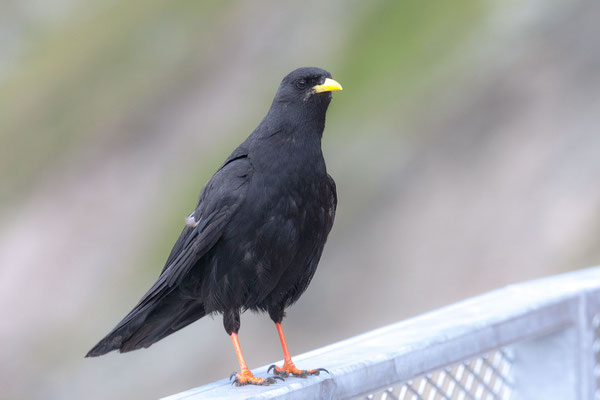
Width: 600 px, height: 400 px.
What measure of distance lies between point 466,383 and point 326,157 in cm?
1136

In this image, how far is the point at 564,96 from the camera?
41.0 ft

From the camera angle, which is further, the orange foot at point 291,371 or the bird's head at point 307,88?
the bird's head at point 307,88

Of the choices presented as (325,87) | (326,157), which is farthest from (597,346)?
(326,157)

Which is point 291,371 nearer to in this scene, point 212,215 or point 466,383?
point 466,383

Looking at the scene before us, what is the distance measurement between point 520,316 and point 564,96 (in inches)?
416

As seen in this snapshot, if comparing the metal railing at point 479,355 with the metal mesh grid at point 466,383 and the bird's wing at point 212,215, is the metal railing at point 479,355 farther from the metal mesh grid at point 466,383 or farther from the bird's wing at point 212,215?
the bird's wing at point 212,215

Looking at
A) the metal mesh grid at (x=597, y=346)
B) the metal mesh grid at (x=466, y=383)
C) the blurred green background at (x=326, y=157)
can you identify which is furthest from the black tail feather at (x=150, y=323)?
the blurred green background at (x=326, y=157)

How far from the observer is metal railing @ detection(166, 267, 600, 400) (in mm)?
2246

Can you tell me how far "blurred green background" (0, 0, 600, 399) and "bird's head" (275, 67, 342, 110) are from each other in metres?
8.11

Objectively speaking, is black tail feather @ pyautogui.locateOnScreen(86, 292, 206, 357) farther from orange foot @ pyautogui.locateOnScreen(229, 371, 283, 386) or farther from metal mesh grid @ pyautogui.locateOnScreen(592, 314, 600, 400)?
metal mesh grid @ pyautogui.locateOnScreen(592, 314, 600, 400)

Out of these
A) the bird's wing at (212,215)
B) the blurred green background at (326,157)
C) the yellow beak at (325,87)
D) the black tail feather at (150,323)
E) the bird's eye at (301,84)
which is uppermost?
the blurred green background at (326,157)

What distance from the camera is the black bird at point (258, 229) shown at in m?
3.03

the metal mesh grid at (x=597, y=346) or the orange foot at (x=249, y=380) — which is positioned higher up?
the orange foot at (x=249, y=380)

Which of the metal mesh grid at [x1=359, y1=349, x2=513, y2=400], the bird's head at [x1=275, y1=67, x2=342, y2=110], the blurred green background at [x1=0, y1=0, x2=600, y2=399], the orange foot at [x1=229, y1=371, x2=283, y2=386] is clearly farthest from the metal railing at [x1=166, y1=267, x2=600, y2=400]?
the blurred green background at [x1=0, y1=0, x2=600, y2=399]
